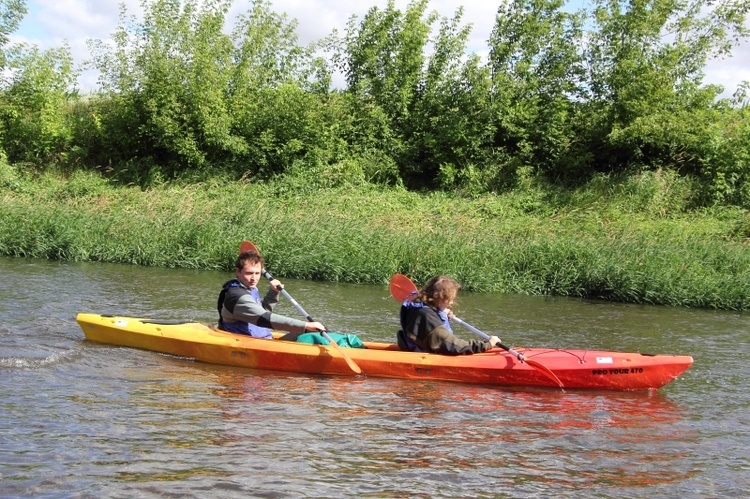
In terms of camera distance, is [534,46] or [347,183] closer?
[347,183]

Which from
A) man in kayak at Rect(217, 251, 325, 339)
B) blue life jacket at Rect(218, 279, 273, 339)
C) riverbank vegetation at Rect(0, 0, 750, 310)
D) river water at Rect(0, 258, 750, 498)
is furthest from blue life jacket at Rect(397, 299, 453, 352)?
riverbank vegetation at Rect(0, 0, 750, 310)

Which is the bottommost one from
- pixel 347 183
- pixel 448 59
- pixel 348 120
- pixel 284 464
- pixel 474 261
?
pixel 284 464

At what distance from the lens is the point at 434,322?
7145 mm

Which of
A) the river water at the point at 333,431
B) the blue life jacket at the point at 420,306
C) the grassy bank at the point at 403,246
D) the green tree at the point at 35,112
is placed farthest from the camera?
the green tree at the point at 35,112

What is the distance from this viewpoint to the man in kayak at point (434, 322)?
22.8 ft

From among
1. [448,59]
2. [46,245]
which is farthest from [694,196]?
[46,245]

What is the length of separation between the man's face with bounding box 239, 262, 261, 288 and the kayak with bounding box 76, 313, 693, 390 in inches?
20.5

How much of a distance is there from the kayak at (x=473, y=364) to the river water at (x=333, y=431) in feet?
0.38

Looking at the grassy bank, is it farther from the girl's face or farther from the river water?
the girl's face

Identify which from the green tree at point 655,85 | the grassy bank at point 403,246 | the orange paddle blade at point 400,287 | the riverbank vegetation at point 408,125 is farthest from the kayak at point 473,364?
the green tree at point 655,85

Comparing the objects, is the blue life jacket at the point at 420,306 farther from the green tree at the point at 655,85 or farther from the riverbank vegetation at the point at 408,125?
the green tree at the point at 655,85

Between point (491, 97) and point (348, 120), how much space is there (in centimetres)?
403

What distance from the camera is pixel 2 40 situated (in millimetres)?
23531

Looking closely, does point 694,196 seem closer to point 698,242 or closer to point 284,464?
point 698,242
